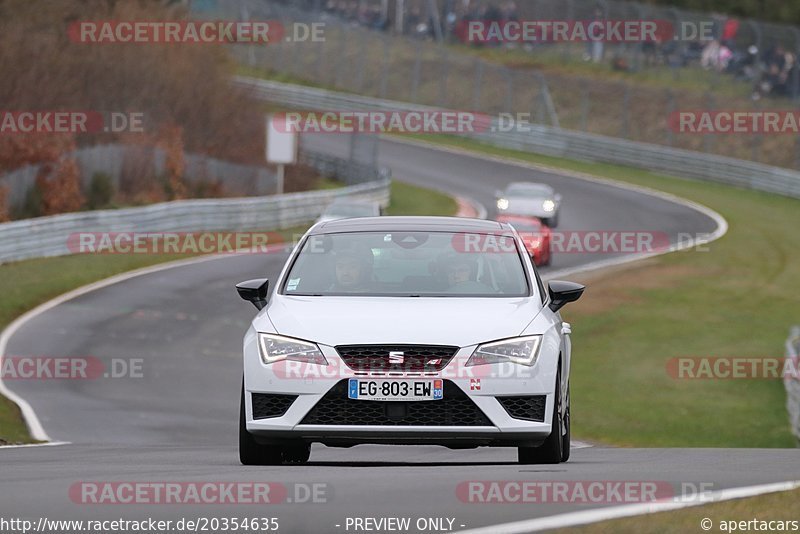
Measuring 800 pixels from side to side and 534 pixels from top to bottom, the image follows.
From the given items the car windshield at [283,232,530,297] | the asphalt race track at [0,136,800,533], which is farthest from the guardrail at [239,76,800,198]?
the car windshield at [283,232,530,297]

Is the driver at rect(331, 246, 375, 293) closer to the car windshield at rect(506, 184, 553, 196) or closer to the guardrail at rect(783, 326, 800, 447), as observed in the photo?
the guardrail at rect(783, 326, 800, 447)

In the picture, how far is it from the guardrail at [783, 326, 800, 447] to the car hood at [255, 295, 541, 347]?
10.3 metres

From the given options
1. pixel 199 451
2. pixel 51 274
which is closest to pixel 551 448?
pixel 199 451

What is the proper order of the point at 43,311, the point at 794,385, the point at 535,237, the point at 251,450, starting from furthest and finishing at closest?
the point at 535,237, the point at 43,311, the point at 794,385, the point at 251,450

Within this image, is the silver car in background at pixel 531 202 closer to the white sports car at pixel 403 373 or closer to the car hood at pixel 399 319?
the car hood at pixel 399 319

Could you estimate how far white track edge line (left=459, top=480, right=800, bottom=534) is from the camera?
5875 mm

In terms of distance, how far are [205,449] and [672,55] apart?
158 feet

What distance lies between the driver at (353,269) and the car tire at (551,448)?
1.46 metres

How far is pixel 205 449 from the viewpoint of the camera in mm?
11797

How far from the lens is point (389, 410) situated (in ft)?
28.5

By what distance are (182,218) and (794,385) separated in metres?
19.3

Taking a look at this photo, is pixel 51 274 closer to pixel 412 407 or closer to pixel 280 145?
pixel 280 145

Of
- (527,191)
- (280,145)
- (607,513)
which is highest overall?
(607,513)

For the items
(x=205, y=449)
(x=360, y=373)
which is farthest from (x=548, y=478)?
Answer: (x=205, y=449)
